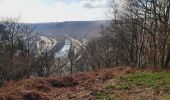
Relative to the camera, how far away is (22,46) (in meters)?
57.7

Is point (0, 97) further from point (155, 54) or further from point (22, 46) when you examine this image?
point (22, 46)

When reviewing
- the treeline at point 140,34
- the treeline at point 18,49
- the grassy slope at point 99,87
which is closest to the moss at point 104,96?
the grassy slope at point 99,87

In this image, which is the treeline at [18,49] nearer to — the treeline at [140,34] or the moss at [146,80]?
the treeline at [140,34]

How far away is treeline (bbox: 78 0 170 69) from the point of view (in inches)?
1371

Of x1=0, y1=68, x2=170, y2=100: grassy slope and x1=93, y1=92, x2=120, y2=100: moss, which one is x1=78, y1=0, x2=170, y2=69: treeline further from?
x1=93, y1=92, x2=120, y2=100: moss

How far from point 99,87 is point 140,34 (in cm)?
3148

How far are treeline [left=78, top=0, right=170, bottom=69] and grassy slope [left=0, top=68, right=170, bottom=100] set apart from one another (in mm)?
7901

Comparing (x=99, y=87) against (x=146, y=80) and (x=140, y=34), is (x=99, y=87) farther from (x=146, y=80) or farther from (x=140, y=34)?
(x=140, y=34)

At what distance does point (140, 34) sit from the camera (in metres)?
47.5

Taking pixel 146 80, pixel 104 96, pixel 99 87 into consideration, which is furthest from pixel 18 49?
pixel 104 96

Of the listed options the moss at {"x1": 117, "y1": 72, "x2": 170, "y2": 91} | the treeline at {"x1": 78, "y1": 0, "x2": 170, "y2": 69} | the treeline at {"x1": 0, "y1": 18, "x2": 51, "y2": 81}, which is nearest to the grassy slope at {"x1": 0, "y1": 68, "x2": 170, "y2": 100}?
the moss at {"x1": 117, "y1": 72, "x2": 170, "y2": 91}

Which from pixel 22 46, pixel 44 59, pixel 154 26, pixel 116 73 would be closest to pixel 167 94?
pixel 116 73

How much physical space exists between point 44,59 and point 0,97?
5215 cm

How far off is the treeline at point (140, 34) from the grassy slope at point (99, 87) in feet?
25.9
